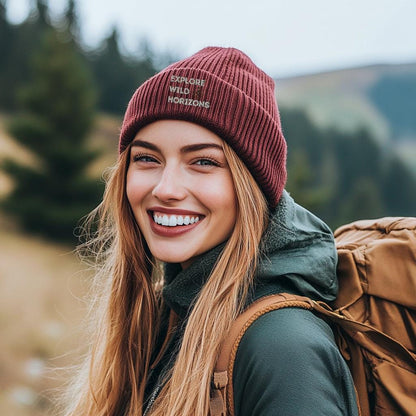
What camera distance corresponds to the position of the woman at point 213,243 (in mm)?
1318

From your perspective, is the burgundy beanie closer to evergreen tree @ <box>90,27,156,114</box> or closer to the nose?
the nose

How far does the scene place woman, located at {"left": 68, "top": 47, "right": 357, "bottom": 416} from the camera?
4.33ft

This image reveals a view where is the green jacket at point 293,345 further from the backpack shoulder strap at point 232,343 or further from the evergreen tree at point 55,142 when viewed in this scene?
the evergreen tree at point 55,142

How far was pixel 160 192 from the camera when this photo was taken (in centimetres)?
167

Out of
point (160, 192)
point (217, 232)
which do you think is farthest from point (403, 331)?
point (160, 192)

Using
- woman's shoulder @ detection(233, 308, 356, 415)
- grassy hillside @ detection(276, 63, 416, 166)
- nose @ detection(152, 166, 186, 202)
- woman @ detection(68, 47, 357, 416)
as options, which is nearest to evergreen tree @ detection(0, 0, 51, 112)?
grassy hillside @ detection(276, 63, 416, 166)

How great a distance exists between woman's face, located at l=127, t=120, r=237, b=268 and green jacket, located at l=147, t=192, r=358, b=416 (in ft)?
0.68

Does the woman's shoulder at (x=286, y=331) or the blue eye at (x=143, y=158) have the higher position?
the blue eye at (x=143, y=158)

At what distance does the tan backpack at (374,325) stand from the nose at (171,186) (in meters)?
0.47

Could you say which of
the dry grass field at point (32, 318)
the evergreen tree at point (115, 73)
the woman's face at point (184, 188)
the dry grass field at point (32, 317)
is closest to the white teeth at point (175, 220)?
the woman's face at point (184, 188)

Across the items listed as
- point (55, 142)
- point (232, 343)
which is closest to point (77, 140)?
point (55, 142)

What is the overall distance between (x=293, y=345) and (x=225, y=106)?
872mm

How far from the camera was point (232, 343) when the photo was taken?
141 centimetres

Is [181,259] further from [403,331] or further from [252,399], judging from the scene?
[403,331]
